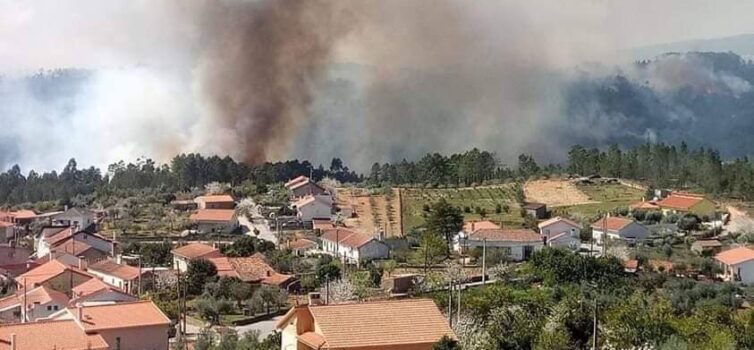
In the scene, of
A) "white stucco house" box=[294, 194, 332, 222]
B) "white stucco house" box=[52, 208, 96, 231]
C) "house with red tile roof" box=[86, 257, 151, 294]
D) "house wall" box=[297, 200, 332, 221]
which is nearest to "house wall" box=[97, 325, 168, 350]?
"house with red tile roof" box=[86, 257, 151, 294]

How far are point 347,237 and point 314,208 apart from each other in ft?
21.4

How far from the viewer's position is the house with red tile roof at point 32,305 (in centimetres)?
2014

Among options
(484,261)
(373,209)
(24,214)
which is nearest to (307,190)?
(373,209)

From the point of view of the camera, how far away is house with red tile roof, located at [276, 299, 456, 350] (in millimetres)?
12609

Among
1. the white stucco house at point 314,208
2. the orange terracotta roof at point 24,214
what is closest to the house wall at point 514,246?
the white stucco house at point 314,208

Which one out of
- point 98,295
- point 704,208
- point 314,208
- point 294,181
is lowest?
point 98,295

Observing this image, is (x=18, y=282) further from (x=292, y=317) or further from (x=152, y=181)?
(x=152, y=181)

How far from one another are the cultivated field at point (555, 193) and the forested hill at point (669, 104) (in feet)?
133

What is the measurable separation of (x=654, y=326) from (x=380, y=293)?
8.38 metres

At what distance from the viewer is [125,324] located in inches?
656

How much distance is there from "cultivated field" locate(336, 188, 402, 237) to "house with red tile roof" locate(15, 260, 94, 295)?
10.3 m

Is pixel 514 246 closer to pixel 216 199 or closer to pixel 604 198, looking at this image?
pixel 604 198

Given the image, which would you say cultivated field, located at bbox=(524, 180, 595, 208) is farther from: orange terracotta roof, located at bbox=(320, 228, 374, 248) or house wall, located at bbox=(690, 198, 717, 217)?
orange terracotta roof, located at bbox=(320, 228, 374, 248)

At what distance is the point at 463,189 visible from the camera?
39.8m
